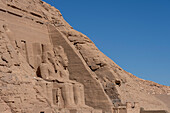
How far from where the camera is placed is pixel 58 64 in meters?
20.3

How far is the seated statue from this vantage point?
60.9 ft

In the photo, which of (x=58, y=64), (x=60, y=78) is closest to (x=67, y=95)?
(x=60, y=78)

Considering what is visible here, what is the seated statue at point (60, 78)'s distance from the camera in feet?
60.9

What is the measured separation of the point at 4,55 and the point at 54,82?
15.4ft

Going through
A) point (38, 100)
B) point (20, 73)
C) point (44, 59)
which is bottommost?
point (38, 100)

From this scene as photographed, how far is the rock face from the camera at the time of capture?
17.6 m

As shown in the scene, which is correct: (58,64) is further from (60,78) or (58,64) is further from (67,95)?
(67,95)

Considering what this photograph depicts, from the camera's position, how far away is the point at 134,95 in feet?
78.5

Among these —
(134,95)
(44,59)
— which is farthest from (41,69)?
(134,95)

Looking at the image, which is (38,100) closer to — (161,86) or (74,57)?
(74,57)

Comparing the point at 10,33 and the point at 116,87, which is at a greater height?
the point at 10,33

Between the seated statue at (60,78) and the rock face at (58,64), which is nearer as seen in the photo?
the rock face at (58,64)

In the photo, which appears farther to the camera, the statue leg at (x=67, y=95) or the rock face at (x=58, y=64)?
the statue leg at (x=67, y=95)

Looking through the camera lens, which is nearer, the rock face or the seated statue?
the rock face
